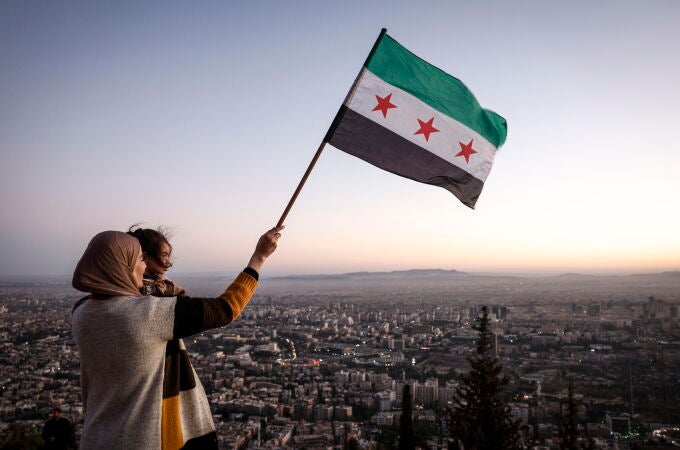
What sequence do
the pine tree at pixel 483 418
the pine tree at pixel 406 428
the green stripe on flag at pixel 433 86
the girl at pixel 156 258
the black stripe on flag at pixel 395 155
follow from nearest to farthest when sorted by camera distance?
the girl at pixel 156 258
the black stripe on flag at pixel 395 155
the green stripe on flag at pixel 433 86
the pine tree at pixel 483 418
the pine tree at pixel 406 428

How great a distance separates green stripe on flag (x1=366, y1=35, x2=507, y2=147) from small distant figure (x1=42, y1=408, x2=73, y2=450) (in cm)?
557

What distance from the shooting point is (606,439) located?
52.2 ft

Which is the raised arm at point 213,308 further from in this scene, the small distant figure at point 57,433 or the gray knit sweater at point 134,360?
the small distant figure at point 57,433

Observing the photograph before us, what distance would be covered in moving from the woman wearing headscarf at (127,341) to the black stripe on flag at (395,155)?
5.10ft

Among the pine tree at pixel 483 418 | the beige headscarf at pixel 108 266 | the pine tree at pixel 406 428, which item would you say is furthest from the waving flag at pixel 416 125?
the pine tree at pixel 406 428

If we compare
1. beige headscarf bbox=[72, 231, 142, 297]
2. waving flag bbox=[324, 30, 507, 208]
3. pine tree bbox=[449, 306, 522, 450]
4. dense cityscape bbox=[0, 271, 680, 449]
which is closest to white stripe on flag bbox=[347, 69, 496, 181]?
waving flag bbox=[324, 30, 507, 208]

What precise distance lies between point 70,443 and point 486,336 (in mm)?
7871

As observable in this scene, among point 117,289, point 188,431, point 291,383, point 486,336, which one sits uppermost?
point 117,289

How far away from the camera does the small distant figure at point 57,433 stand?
598 centimetres

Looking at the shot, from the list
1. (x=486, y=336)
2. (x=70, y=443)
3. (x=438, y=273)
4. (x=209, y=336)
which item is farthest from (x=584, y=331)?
(x=438, y=273)

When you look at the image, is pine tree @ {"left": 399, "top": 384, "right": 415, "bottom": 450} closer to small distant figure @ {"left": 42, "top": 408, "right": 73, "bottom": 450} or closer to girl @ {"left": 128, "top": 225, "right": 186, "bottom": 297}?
small distant figure @ {"left": 42, "top": 408, "right": 73, "bottom": 450}

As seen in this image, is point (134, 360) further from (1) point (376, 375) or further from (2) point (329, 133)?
(1) point (376, 375)

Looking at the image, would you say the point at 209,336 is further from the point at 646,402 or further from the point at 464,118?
the point at 464,118

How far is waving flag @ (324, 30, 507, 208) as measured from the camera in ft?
9.84
